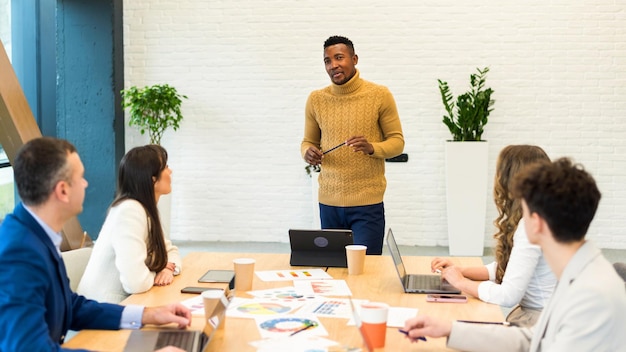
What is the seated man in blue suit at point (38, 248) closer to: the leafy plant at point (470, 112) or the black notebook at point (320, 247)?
the black notebook at point (320, 247)

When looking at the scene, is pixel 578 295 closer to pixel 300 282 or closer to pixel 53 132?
pixel 300 282

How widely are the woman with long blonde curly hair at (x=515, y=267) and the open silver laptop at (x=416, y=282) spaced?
40 millimetres

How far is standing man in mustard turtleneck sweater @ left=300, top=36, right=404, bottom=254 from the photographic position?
3859mm

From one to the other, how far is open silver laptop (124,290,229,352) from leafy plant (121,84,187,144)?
4.84 m

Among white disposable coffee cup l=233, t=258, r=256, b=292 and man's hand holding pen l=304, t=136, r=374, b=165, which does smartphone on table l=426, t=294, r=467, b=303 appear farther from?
man's hand holding pen l=304, t=136, r=374, b=165

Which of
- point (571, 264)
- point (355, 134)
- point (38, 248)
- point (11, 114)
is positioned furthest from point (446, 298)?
point (11, 114)

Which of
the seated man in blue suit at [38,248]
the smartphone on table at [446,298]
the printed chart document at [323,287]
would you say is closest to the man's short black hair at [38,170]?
the seated man in blue suit at [38,248]

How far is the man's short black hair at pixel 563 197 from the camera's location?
1.69m

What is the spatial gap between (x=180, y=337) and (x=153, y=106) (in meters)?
4.92

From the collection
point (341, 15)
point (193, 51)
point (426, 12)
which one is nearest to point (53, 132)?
point (193, 51)

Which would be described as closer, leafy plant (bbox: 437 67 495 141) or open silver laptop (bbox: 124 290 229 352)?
open silver laptop (bbox: 124 290 229 352)

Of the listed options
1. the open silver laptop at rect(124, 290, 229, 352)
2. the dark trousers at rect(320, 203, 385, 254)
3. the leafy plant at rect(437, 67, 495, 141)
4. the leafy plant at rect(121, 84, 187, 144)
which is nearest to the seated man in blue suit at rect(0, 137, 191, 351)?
the open silver laptop at rect(124, 290, 229, 352)

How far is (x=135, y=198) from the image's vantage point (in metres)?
2.90

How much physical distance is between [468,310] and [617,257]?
468cm
